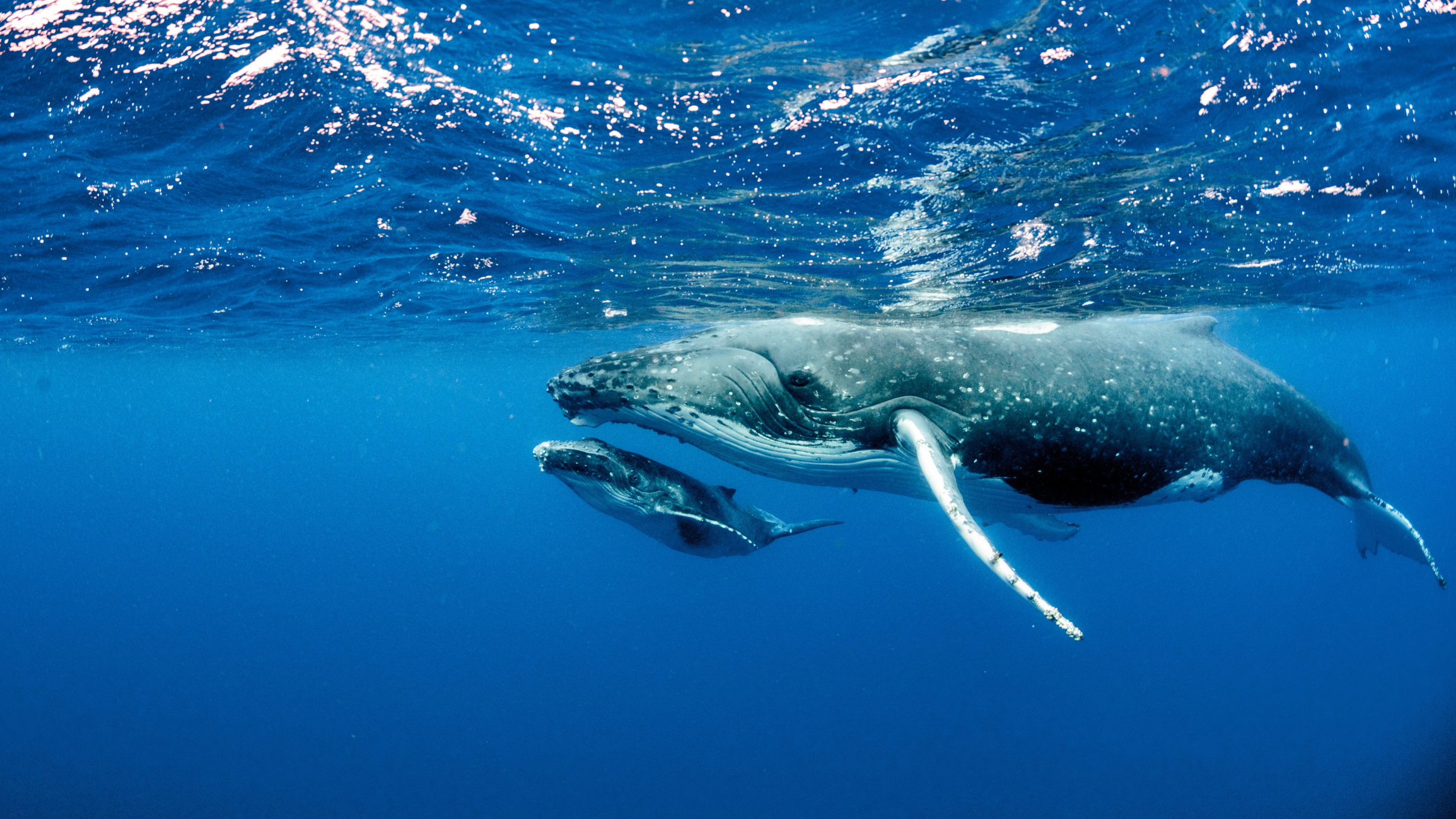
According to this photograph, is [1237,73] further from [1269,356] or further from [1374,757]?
[1269,356]

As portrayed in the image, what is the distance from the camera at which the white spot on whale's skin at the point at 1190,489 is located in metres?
5.29

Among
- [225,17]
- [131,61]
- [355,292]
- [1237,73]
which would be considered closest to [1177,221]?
[1237,73]

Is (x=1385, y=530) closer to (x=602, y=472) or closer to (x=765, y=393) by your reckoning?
(x=765, y=393)

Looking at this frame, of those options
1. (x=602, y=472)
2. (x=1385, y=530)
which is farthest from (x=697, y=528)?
(x=1385, y=530)

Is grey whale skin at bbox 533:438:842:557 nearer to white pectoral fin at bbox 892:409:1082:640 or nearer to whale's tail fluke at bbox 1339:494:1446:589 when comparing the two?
white pectoral fin at bbox 892:409:1082:640

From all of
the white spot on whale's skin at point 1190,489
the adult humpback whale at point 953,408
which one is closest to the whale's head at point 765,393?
the adult humpback whale at point 953,408

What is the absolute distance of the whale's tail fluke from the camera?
22.7 feet

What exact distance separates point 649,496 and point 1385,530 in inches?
328

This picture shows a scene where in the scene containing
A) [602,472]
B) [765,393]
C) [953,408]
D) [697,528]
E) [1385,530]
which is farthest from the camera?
[1385,530]

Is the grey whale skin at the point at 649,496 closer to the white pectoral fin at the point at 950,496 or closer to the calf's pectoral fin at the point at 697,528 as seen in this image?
the calf's pectoral fin at the point at 697,528

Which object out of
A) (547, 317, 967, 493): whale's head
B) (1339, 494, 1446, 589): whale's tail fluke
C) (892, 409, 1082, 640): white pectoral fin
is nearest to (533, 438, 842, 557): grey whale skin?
(547, 317, 967, 493): whale's head

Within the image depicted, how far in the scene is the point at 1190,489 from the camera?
17.9 feet

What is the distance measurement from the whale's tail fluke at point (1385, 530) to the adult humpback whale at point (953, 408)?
2531 mm

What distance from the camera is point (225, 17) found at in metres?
5.90
